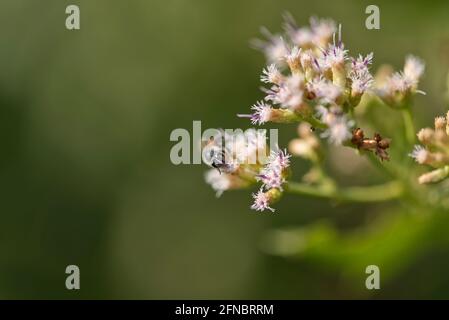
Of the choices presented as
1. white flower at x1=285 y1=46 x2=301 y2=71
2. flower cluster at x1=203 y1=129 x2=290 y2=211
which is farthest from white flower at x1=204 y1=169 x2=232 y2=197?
white flower at x1=285 y1=46 x2=301 y2=71

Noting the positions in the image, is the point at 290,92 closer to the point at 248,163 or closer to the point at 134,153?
the point at 248,163

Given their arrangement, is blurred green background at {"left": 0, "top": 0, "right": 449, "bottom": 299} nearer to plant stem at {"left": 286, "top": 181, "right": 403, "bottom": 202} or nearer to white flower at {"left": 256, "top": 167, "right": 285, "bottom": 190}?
plant stem at {"left": 286, "top": 181, "right": 403, "bottom": 202}

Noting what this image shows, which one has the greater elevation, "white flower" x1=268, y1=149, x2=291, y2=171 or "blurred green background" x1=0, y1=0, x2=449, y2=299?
"blurred green background" x1=0, y1=0, x2=449, y2=299

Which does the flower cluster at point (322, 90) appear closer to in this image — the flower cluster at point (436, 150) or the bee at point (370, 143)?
the bee at point (370, 143)

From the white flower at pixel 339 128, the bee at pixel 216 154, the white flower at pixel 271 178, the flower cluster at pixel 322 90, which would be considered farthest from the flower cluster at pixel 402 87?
the bee at pixel 216 154

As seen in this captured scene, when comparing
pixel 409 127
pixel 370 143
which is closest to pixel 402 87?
pixel 409 127

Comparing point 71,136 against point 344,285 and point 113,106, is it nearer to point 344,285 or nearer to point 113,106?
point 113,106
